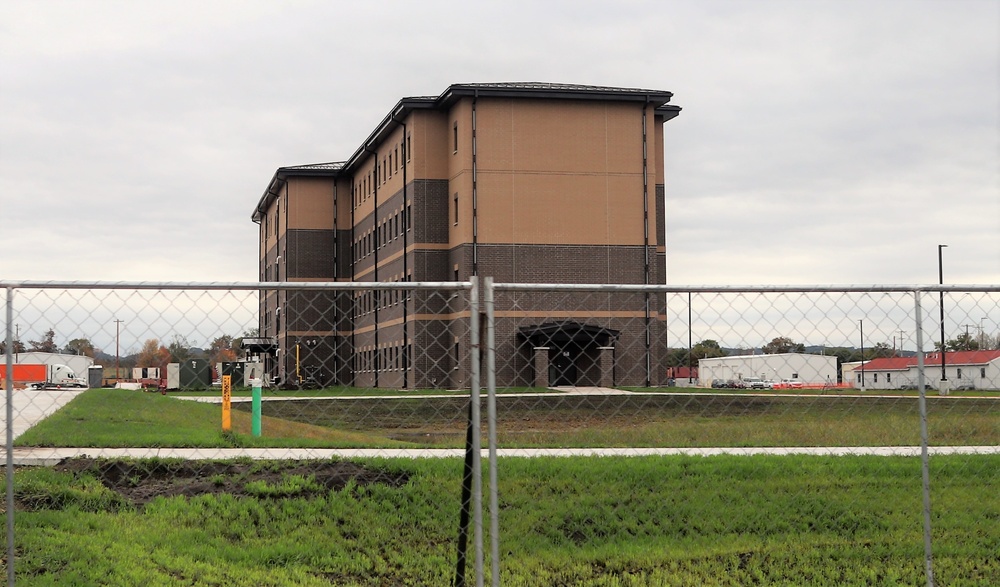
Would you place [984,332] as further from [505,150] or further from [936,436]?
[505,150]

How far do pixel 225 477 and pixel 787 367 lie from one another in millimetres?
5987

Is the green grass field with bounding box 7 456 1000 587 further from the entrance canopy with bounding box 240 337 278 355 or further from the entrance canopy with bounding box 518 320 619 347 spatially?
the entrance canopy with bounding box 518 320 619 347

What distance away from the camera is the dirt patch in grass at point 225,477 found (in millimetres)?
10289

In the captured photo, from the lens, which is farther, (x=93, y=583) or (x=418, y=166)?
(x=418, y=166)

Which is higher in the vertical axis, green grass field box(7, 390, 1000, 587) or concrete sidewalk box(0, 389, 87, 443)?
concrete sidewalk box(0, 389, 87, 443)

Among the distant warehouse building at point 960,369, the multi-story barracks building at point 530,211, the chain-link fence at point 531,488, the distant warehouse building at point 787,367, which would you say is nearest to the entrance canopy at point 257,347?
the chain-link fence at point 531,488

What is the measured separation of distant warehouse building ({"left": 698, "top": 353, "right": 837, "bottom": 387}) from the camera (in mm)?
7929

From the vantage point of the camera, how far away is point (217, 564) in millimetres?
8375

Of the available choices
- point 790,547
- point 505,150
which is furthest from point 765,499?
point 505,150

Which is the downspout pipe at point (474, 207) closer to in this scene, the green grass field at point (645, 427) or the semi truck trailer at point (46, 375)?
the green grass field at point (645, 427)

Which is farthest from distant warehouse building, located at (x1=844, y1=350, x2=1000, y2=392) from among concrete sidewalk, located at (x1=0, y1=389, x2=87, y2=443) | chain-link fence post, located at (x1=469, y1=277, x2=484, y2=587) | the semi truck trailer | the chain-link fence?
concrete sidewalk, located at (x1=0, y1=389, x2=87, y2=443)

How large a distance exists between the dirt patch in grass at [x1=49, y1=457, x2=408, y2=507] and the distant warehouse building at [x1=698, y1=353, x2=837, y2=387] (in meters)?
3.92

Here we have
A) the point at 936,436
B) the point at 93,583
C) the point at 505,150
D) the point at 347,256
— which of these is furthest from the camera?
the point at 347,256

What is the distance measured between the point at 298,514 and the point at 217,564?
1.45 metres
